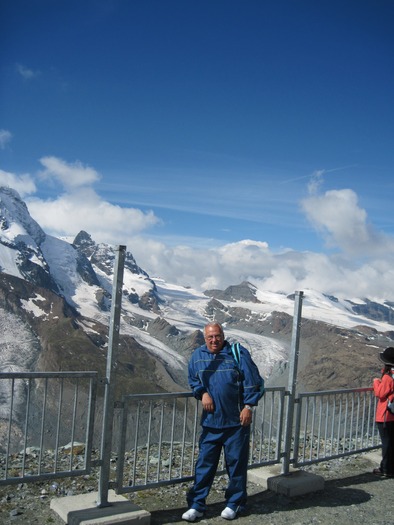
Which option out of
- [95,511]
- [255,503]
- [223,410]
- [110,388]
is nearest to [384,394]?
[255,503]

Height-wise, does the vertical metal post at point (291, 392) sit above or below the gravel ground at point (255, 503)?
above

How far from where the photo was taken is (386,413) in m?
7.66

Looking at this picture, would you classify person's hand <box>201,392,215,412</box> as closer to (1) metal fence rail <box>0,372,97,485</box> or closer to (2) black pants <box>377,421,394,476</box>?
(1) metal fence rail <box>0,372,97,485</box>

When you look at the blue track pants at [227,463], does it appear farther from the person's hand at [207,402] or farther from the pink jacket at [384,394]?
the pink jacket at [384,394]

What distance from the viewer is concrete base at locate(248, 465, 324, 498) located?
269 inches

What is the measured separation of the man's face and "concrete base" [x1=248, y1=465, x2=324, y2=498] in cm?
230

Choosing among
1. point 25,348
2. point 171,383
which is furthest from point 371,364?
point 25,348

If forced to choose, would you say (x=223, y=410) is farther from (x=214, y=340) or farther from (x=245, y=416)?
(x=214, y=340)

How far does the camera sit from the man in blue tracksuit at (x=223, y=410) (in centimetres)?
571

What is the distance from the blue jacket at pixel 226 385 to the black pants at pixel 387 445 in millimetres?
2941

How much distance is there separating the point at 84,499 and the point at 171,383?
183m

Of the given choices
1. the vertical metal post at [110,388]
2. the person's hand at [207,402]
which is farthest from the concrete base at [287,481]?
the vertical metal post at [110,388]

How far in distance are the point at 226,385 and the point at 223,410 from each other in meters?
0.27

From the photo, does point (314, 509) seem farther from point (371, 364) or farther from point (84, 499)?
point (371, 364)
